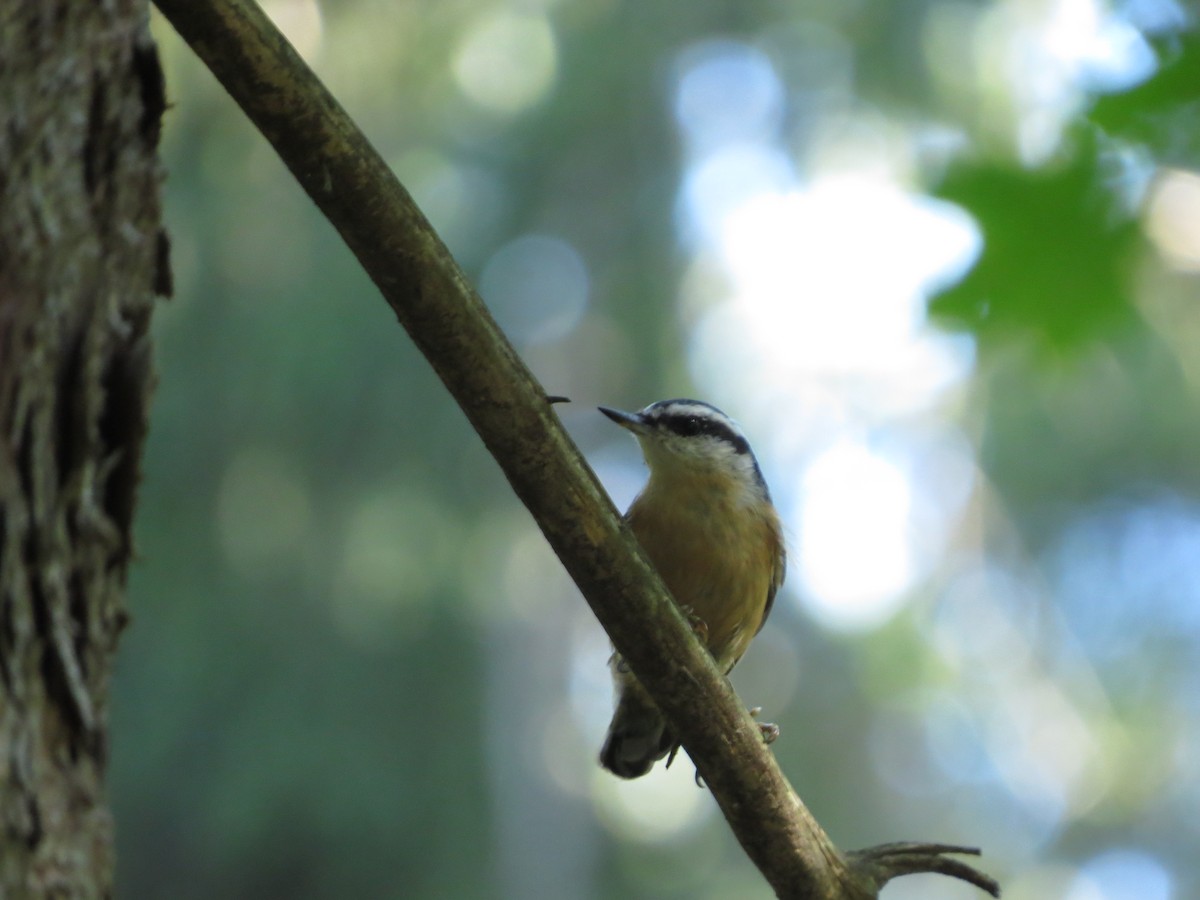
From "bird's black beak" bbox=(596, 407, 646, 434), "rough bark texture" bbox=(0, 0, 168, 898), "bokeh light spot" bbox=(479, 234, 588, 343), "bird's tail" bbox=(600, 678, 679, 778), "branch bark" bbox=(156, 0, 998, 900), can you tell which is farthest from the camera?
"bokeh light spot" bbox=(479, 234, 588, 343)

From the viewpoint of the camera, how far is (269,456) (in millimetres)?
13008

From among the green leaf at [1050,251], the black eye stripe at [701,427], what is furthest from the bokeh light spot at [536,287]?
the green leaf at [1050,251]

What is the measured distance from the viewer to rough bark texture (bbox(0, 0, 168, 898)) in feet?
7.19

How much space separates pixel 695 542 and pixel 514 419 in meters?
1.93

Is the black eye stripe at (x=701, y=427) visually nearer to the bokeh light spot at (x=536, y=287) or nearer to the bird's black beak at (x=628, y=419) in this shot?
the bird's black beak at (x=628, y=419)

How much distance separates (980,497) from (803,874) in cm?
1702

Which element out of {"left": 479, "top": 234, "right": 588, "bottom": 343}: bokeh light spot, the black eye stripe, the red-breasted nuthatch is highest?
{"left": 479, "top": 234, "right": 588, "bottom": 343}: bokeh light spot

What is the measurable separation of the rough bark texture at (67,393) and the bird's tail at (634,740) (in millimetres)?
1951

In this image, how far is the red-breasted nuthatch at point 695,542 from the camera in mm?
3842

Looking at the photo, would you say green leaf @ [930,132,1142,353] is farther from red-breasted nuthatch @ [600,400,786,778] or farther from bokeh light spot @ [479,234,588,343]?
bokeh light spot @ [479,234,588,343]

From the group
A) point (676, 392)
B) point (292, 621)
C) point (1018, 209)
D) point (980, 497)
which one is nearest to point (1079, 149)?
point (1018, 209)

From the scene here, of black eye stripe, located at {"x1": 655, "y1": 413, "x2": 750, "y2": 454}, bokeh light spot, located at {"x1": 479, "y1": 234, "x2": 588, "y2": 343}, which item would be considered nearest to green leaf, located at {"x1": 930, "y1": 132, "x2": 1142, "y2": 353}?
black eye stripe, located at {"x1": 655, "y1": 413, "x2": 750, "y2": 454}

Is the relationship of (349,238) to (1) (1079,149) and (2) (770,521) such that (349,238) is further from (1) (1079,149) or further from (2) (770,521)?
(2) (770,521)

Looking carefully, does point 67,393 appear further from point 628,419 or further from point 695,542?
point 695,542
